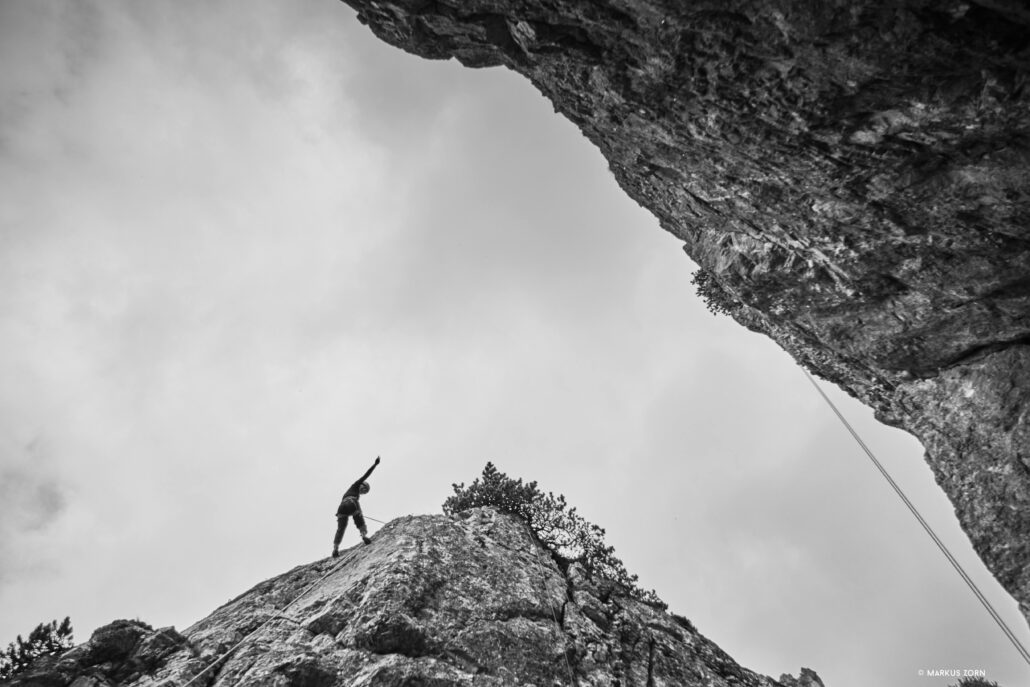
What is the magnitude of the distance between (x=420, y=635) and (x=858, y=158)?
14.8 metres

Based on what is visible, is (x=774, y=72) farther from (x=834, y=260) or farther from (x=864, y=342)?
(x=864, y=342)

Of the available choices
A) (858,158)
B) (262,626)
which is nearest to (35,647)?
(262,626)

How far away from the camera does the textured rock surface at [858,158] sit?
343 inches

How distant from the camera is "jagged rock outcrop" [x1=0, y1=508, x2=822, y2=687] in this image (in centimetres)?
936

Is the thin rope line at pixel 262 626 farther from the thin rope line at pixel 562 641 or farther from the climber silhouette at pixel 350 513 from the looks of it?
the thin rope line at pixel 562 641

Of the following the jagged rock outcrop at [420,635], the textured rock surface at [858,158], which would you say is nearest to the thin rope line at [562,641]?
the jagged rock outcrop at [420,635]

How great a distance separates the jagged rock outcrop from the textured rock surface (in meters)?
8.81

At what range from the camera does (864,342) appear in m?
13.4

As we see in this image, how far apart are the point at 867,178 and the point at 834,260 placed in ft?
8.21

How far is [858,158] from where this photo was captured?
1051 cm

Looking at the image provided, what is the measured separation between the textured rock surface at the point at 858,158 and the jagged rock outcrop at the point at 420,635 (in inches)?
347

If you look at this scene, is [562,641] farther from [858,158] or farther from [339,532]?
[858,158]

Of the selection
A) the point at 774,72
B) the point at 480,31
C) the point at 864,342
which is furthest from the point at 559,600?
the point at 480,31

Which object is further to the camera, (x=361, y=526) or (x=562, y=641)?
(x=361, y=526)
